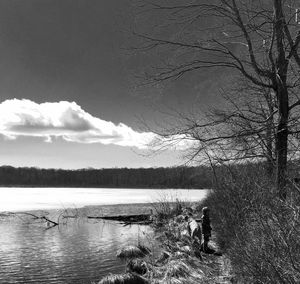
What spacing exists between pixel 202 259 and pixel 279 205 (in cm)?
863

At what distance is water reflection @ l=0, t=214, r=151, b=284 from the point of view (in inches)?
589

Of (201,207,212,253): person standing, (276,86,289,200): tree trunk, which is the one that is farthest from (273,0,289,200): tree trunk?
(201,207,212,253): person standing

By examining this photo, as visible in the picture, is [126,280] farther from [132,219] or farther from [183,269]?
[132,219]

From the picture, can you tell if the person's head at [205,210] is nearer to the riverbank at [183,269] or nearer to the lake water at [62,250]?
the riverbank at [183,269]

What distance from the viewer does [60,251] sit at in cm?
1994

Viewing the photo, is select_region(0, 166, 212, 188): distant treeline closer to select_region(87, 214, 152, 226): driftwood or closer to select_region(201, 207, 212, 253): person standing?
select_region(87, 214, 152, 226): driftwood

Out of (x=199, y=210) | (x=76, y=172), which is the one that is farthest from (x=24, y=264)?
(x=76, y=172)

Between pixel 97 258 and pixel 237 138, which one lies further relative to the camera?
pixel 97 258

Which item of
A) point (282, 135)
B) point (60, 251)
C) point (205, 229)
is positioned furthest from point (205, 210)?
point (282, 135)

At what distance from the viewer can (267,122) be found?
31.1ft

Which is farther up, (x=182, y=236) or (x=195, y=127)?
(x=195, y=127)

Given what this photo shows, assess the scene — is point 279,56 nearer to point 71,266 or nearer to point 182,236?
point 71,266

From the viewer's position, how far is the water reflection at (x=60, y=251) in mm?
14953

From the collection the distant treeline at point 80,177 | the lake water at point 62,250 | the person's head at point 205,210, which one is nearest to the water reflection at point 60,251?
the lake water at point 62,250
